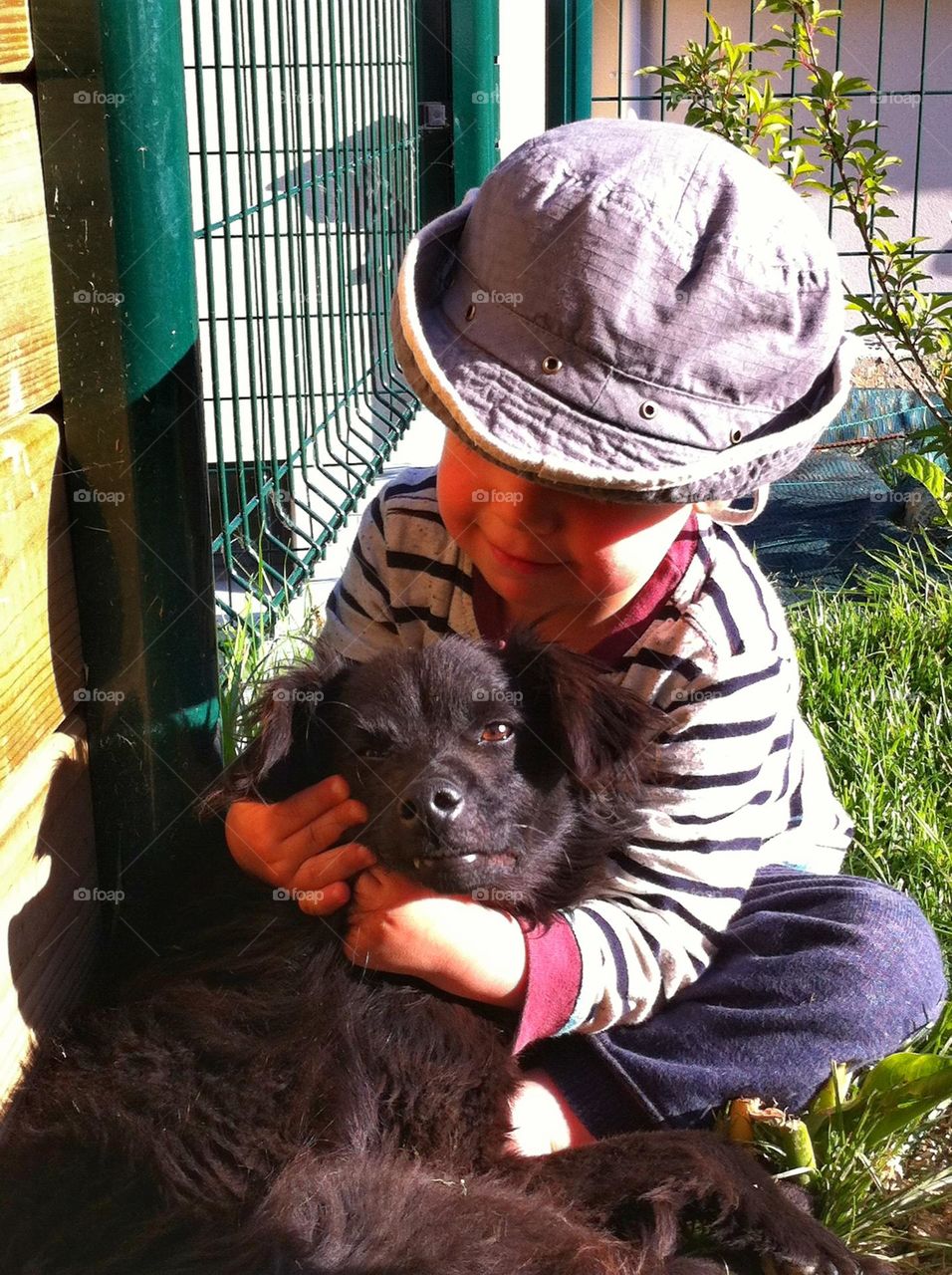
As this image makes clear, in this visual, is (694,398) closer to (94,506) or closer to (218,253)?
(94,506)

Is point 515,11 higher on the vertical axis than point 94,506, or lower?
higher

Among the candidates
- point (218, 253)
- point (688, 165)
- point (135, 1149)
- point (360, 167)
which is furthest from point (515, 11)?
point (135, 1149)

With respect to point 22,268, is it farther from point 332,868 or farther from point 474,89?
point 474,89

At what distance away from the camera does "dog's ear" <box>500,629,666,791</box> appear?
82.4 inches

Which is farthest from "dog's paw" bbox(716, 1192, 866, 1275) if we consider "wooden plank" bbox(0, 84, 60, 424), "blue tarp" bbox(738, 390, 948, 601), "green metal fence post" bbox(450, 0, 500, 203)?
"green metal fence post" bbox(450, 0, 500, 203)

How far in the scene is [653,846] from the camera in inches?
88.1

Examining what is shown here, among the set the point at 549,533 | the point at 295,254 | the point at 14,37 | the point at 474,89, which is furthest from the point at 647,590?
the point at 474,89

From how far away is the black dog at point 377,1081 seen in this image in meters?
1.69

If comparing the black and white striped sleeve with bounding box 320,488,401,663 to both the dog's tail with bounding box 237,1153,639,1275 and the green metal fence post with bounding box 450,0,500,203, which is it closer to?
the dog's tail with bounding box 237,1153,639,1275

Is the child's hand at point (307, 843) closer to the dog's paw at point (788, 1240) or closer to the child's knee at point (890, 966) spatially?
the dog's paw at point (788, 1240)

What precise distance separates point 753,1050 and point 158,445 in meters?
1.32

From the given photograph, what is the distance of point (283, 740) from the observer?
210 centimetres

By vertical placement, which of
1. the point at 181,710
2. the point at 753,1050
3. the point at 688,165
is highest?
the point at 688,165

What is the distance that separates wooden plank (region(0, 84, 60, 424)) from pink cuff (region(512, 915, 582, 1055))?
3.45 ft
